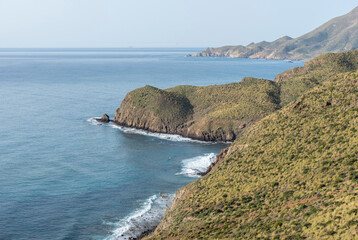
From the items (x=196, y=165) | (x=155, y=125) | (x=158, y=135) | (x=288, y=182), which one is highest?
(x=288, y=182)

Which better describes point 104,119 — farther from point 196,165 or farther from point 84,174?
point 196,165

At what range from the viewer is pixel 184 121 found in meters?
128

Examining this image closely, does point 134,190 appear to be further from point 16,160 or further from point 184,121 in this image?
point 184,121

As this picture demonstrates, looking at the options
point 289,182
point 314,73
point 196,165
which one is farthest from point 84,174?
point 314,73

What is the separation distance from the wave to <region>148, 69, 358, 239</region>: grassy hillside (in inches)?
227

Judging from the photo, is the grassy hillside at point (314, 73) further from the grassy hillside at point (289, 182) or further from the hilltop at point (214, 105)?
the grassy hillside at point (289, 182)

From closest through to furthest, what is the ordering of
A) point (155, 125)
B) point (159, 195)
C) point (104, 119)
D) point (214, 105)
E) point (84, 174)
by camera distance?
point (159, 195) → point (84, 174) → point (155, 125) → point (214, 105) → point (104, 119)

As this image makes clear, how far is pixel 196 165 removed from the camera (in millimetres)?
90125

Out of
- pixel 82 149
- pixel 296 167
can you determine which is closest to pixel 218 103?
pixel 82 149

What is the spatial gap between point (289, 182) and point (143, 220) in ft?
85.1

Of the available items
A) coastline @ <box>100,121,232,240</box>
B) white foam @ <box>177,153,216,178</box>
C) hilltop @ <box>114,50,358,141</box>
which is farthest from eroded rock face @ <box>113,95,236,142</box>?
white foam @ <box>177,153,216,178</box>

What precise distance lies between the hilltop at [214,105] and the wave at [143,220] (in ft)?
162

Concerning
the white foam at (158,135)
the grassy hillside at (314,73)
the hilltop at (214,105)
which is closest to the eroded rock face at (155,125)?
the hilltop at (214,105)

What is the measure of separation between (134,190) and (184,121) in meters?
56.8
